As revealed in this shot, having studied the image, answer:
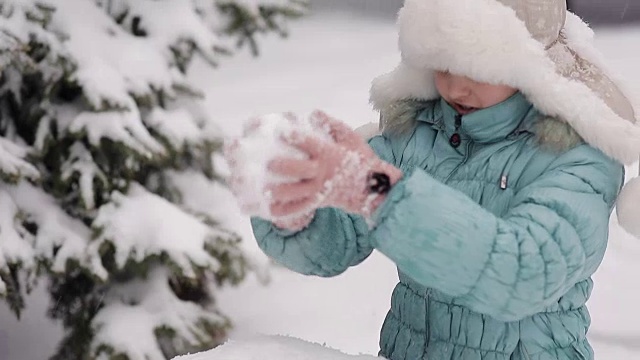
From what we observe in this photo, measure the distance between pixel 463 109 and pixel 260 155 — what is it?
33 cm

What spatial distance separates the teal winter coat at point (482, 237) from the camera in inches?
31.2

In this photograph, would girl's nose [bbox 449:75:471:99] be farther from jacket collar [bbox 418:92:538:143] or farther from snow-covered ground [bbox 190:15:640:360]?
snow-covered ground [bbox 190:15:640:360]

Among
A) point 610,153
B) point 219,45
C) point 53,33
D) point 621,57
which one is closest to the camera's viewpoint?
point 610,153

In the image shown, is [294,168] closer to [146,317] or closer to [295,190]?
[295,190]

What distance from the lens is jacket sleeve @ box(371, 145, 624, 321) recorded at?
79 cm

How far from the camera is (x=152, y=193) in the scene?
197 cm

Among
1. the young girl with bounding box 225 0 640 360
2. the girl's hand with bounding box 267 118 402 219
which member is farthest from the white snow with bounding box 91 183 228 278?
the girl's hand with bounding box 267 118 402 219

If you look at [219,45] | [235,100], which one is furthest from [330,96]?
[219,45]

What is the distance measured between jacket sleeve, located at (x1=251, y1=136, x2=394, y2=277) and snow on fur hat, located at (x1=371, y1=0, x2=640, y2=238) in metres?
0.23

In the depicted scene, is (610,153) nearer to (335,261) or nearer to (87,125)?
(335,261)

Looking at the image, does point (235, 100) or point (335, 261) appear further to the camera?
point (235, 100)

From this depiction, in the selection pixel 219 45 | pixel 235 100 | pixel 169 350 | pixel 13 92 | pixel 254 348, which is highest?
pixel 254 348

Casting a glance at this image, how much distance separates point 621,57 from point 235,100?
7.53 feet

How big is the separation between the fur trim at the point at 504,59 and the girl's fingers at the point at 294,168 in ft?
0.87
